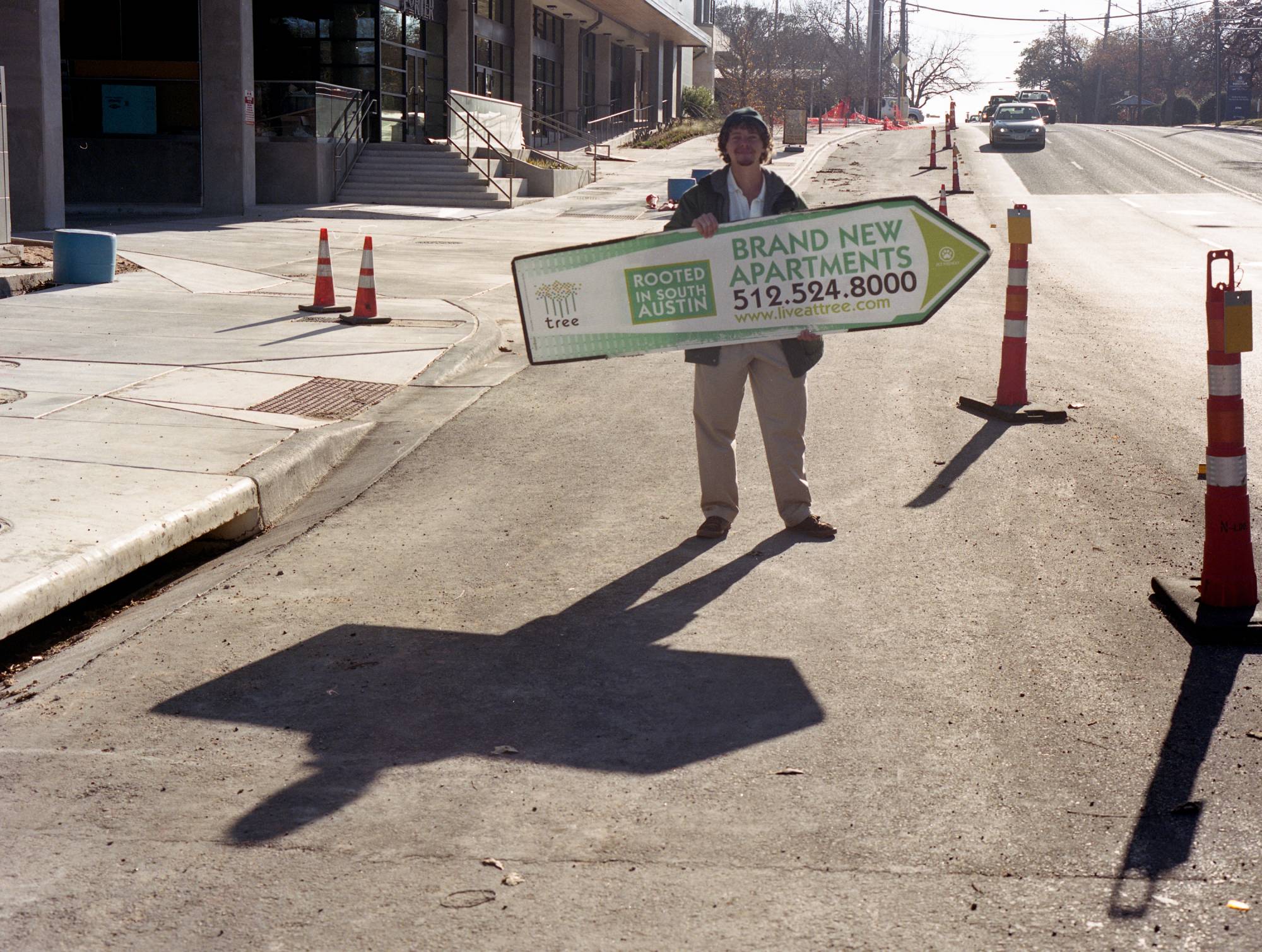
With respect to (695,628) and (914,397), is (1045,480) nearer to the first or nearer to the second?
(914,397)

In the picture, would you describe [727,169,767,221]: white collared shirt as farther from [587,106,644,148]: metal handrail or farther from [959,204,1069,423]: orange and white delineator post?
[587,106,644,148]: metal handrail

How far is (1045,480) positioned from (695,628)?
290cm

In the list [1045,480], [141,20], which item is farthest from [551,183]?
[1045,480]

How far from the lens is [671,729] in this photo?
4.16 metres

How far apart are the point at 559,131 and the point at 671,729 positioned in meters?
44.0

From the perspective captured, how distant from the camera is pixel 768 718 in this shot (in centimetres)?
422

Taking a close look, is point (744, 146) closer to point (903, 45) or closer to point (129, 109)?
point (129, 109)

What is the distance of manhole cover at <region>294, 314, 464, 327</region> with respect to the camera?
12523 mm

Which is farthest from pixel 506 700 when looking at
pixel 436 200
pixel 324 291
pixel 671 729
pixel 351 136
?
pixel 351 136

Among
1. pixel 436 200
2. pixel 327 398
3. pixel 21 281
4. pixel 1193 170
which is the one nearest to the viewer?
pixel 327 398

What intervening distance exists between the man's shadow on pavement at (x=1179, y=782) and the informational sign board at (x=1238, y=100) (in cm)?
7778

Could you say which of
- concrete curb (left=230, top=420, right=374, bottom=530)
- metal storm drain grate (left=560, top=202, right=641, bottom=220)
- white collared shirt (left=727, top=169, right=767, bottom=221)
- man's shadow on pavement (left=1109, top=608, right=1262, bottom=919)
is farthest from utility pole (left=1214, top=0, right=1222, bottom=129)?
man's shadow on pavement (left=1109, top=608, right=1262, bottom=919)

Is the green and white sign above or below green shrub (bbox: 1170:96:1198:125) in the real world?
below

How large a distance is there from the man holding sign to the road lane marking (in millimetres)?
27278
